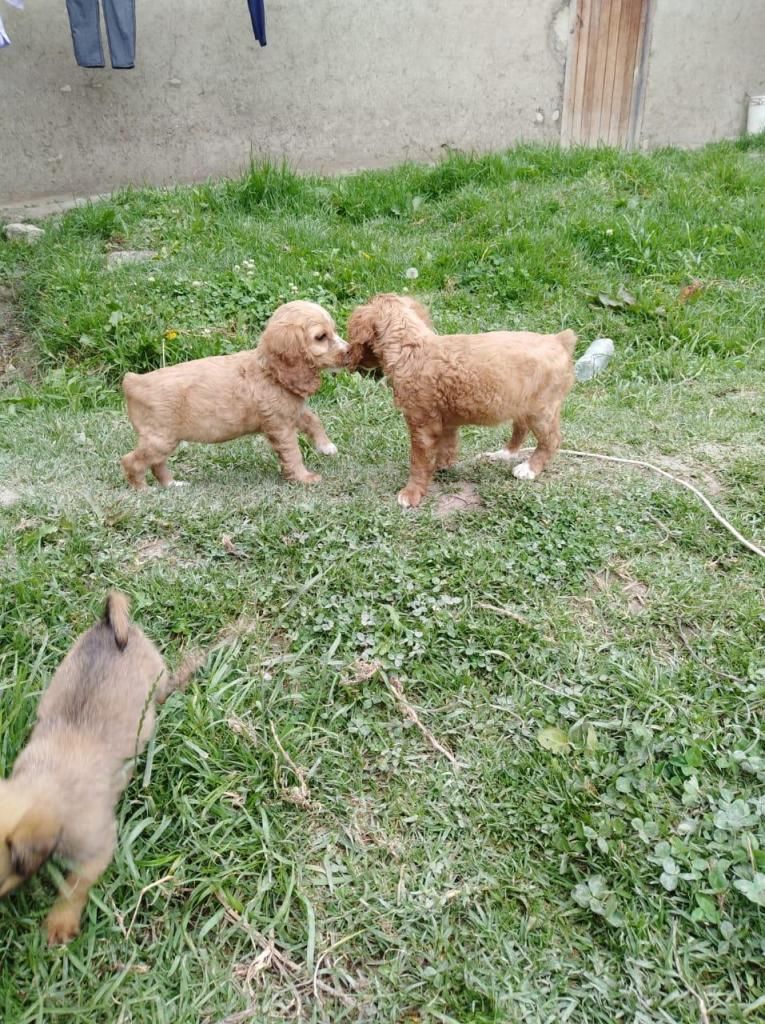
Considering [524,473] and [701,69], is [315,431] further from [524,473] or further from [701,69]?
[701,69]

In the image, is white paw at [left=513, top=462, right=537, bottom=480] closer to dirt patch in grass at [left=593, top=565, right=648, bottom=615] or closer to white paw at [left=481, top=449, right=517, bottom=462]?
white paw at [left=481, top=449, right=517, bottom=462]

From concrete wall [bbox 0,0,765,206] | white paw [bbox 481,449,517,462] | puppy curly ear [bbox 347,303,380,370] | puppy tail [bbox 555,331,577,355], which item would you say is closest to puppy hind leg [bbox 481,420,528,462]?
white paw [bbox 481,449,517,462]

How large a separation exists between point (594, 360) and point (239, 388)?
3.79 m

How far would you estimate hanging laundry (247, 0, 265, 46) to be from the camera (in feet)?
30.7

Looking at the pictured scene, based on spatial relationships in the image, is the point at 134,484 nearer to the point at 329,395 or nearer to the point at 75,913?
the point at 329,395

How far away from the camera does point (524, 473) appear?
15.6ft

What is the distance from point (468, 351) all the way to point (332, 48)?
28.0 feet

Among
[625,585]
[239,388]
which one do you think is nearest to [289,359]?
[239,388]

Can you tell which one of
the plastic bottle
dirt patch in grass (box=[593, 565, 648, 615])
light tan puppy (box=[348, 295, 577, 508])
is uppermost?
light tan puppy (box=[348, 295, 577, 508])

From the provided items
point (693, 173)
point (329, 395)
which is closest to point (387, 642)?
point (329, 395)

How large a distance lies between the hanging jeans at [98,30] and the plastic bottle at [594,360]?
6515 mm

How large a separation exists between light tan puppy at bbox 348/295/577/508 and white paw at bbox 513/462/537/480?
0.27 metres

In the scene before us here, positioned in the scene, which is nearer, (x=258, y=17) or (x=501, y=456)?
(x=501, y=456)

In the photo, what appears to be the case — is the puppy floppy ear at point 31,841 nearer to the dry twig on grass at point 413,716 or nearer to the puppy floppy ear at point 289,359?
the dry twig on grass at point 413,716
